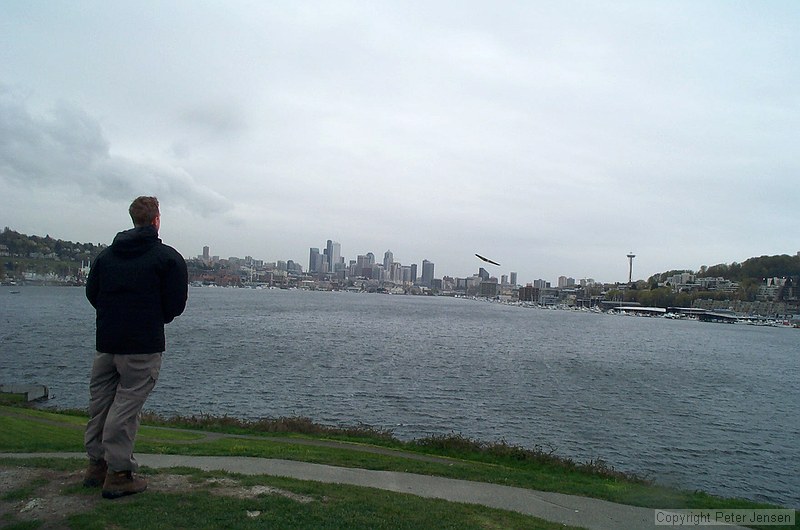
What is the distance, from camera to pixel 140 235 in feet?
21.1

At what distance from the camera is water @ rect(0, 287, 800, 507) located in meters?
24.3

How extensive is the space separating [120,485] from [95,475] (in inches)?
18.2

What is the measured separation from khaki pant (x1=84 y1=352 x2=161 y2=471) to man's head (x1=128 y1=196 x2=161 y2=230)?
141cm

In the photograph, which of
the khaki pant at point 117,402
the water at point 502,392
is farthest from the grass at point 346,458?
the water at point 502,392

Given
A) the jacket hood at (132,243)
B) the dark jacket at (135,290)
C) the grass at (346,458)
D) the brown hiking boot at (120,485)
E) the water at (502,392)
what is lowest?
the water at (502,392)

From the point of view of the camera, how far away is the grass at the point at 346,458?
6.65m

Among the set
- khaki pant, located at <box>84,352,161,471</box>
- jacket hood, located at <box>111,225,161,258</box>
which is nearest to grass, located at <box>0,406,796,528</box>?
khaki pant, located at <box>84,352,161,471</box>

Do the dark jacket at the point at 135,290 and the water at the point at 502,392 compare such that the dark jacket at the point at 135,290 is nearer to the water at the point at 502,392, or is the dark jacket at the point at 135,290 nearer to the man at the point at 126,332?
the man at the point at 126,332

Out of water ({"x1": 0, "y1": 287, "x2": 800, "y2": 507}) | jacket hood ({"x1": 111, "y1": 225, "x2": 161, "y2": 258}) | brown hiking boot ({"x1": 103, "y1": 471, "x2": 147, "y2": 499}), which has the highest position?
jacket hood ({"x1": 111, "y1": 225, "x2": 161, "y2": 258})

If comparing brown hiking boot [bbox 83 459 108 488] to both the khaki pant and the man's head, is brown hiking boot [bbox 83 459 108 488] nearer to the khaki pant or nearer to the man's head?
the khaki pant

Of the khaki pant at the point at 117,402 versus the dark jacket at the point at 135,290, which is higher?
the dark jacket at the point at 135,290

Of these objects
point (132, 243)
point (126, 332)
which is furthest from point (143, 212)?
point (126, 332)

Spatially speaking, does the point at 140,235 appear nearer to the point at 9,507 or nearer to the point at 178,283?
the point at 178,283

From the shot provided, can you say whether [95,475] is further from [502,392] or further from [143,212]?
[502,392]
